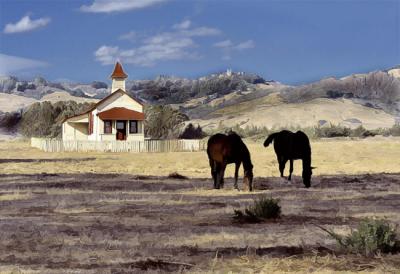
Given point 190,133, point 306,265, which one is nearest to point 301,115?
point 190,133

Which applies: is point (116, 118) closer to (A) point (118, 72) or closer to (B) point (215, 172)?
(A) point (118, 72)

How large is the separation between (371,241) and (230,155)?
10.9 meters

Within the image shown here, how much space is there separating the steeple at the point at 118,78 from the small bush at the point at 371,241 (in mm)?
56250

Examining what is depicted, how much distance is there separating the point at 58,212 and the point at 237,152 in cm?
708

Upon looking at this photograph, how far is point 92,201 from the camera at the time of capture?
16.6 metres

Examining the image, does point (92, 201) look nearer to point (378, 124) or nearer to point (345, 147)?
point (345, 147)

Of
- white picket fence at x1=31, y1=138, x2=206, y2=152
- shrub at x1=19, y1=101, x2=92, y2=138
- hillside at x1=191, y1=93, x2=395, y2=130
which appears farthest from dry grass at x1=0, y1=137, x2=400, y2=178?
hillside at x1=191, y1=93, x2=395, y2=130

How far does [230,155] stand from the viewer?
20.1 meters

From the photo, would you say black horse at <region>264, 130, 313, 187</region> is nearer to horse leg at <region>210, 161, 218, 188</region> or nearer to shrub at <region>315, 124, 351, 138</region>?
horse leg at <region>210, 161, 218, 188</region>

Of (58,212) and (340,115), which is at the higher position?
(340,115)

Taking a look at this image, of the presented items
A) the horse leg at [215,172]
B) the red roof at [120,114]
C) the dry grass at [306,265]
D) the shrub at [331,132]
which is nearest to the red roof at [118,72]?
the red roof at [120,114]

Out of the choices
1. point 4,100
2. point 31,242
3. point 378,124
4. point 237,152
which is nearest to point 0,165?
point 237,152

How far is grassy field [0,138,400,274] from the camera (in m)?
8.80

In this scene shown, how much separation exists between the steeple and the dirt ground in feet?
145
